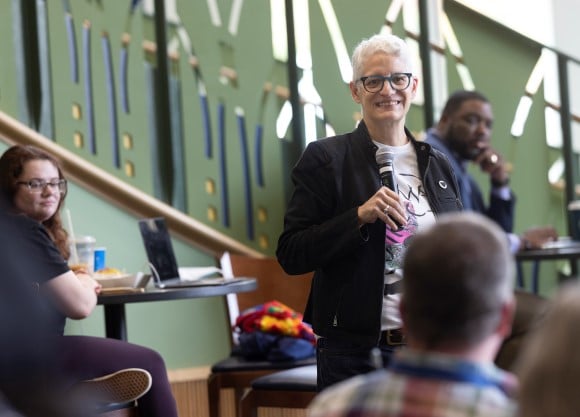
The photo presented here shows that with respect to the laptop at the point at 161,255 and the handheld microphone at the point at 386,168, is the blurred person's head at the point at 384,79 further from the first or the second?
the laptop at the point at 161,255

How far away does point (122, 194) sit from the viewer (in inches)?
188

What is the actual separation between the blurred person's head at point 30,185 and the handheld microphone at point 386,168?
142cm

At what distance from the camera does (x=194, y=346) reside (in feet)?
16.3

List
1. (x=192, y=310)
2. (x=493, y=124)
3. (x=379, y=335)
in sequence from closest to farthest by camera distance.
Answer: (x=379, y=335)
(x=192, y=310)
(x=493, y=124)

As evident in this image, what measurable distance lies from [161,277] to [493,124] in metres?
2.20

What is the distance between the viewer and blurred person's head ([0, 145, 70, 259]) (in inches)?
134

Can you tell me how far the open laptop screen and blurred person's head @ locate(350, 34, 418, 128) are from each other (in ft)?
5.09

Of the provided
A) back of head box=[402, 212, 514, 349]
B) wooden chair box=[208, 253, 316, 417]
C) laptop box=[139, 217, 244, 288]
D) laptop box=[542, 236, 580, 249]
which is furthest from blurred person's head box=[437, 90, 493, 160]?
back of head box=[402, 212, 514, 349]

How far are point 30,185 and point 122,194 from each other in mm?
1383

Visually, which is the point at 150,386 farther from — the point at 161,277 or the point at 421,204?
the point at 421,204

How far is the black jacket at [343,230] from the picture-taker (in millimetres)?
2307

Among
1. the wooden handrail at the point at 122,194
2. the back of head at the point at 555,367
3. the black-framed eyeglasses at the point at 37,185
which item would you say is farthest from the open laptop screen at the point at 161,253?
the back of head at the point at 555,367

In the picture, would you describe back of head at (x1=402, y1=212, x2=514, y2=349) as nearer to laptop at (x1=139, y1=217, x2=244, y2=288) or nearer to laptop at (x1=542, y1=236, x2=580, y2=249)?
laptop at (x1=139, y1=217, x2=244, y2=288)

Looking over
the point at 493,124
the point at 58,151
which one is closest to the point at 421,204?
the point at 58,151
